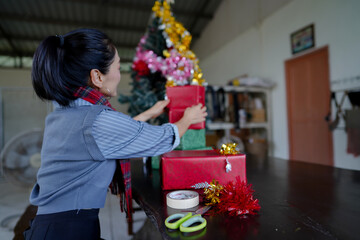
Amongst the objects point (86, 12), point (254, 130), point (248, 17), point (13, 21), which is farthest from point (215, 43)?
point (13, 21)

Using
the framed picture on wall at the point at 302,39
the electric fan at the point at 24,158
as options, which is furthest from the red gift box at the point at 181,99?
the framed picture on wall at the point at 302,39

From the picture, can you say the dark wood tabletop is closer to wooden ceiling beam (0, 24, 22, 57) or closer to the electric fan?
the electric fan

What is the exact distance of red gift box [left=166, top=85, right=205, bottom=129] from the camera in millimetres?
1091

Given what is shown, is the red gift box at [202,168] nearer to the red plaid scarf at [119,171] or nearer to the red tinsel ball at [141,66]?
the red plaid scarf at [119,171]

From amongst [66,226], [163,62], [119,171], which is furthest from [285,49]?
[66,226]

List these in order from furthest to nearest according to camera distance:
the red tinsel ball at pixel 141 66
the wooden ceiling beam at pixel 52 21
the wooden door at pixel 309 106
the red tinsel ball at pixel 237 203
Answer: the wooden ceiling beam at pixel 52 21, the wooden door at pixel 309 106, the red tinsel ball at pixel 141 66, the red tinsel ball at pixel 237 203

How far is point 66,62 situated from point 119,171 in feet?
1.49

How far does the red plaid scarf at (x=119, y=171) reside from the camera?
30.9 inches

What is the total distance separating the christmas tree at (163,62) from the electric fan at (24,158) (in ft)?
4.61

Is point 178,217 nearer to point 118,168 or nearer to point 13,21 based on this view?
point 118,168

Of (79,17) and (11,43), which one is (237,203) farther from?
(11,43)

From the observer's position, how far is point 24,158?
9.12ft

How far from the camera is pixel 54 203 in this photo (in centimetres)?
75

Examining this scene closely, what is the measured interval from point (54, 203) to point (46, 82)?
405mm
